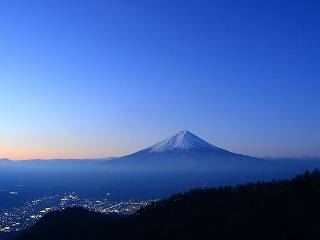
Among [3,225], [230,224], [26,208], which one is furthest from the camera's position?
[26,208]

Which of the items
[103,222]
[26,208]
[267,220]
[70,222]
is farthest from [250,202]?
[26,208]

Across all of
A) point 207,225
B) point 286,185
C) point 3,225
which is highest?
point 286,185

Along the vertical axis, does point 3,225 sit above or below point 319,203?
below

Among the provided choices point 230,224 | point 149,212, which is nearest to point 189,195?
point 149,212

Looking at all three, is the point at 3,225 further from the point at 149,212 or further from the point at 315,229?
the point at 315,229

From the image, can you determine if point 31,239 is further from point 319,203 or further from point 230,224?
point 319,203

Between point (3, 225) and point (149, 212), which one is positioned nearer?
point (149, 212)

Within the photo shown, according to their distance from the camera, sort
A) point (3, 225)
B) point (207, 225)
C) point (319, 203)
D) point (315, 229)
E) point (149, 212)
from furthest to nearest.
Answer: point (3, 225) → point (149, 212) → point (207, 225) → point (319, 203) → point (315, 229)
